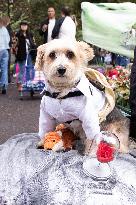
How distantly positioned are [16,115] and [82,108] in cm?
578

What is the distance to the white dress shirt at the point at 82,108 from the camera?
439 cm

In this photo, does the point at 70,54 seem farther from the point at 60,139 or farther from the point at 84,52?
the point at 60,139

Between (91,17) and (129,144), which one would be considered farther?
(91,17)

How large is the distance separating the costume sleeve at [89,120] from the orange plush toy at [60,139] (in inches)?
8.1

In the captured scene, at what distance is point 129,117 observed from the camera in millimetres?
4941

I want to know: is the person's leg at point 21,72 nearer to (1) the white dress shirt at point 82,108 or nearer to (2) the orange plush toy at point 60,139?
(2) the orange plush toy at point 60,139

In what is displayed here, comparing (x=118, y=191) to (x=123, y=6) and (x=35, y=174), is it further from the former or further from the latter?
(x=123, y=6)

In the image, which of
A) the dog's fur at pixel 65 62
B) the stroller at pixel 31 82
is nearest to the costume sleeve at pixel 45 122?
the dog's fur at pixel 65 62

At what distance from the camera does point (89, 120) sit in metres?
4.37

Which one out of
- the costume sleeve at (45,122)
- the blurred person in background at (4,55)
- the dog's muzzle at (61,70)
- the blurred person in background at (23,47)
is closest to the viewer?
the dog's muzzle at (61,70)

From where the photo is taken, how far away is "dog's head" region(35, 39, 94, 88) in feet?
14.2

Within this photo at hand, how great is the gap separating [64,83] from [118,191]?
3.57 ft

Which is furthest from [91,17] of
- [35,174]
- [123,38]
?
[35,174]

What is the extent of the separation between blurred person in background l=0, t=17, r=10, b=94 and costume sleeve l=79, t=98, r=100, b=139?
889cm
